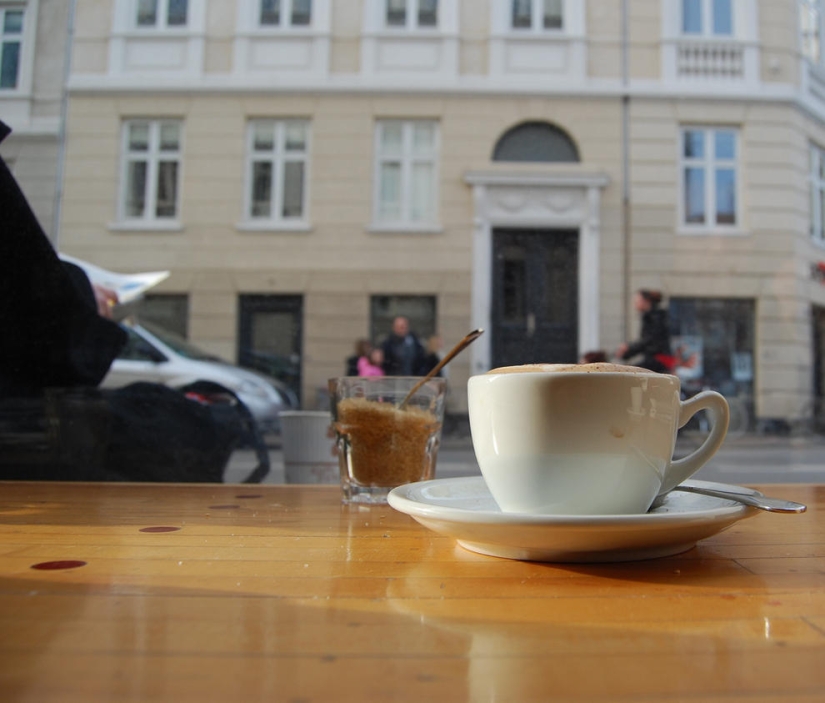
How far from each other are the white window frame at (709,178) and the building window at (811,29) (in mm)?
207

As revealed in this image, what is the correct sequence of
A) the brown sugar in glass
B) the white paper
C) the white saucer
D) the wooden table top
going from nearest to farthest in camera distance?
the wooden table top < the white saucer < the brown sugar in glass < the white paper

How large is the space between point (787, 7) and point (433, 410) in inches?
56.0

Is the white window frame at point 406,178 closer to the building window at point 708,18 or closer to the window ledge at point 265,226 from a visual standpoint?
the window ledge at point 265,226

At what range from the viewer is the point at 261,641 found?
8.6 inches

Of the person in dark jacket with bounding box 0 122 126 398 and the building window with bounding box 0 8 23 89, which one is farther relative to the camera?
the building window with bounding box 0 8 23 89

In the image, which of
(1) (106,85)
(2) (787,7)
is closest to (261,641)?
(1) (106,85)

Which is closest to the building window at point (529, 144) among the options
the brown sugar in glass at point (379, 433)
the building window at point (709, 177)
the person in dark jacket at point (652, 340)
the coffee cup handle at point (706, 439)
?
the building window at point (709, 177)

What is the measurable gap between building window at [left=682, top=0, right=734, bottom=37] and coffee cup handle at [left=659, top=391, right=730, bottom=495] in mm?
1417

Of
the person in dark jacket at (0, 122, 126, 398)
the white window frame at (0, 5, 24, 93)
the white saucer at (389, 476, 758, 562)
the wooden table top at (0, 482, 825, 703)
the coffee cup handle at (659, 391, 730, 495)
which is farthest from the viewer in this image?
the white window frame at (0, 5, 24, 93)

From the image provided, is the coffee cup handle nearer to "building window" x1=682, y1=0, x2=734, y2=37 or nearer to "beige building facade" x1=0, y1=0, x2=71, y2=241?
"beige building facade" x1=0, y1=0, x2=71, y2=241

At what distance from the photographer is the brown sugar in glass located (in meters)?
0.62

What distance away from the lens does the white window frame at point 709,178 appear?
5.26 ft

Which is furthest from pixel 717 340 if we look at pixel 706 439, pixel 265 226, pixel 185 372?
pixel 706 439

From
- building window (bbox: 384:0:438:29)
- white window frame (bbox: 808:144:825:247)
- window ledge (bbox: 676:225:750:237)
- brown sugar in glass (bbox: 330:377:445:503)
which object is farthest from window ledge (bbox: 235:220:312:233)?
white window frame (bbox: 808:144:825:247)
